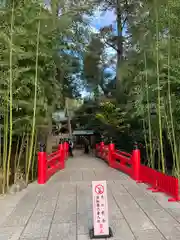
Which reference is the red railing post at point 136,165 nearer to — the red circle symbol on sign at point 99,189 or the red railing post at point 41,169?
the red railing post at point 41,169

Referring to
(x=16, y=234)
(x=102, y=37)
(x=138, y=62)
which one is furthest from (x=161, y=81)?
(x=102, y=37)

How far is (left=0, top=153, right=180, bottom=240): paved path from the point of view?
3158 mm

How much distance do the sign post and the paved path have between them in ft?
0.45

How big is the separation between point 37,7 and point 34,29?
0.49m

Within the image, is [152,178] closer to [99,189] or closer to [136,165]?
[136,165]

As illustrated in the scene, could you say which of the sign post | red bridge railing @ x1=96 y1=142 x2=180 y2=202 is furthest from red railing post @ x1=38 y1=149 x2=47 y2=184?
the sign post

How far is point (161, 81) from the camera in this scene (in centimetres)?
536

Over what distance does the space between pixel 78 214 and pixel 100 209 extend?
1079mm

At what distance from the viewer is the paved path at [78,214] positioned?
316 cm

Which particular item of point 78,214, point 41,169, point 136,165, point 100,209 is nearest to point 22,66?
point 41,169

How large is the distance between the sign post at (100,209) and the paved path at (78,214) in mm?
137

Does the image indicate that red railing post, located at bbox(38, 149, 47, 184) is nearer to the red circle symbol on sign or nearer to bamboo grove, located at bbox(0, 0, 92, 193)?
bamboo grove, located at bbox(0, 0, 92, 193)

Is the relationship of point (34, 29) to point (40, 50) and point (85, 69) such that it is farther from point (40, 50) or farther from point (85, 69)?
point (85, 69)

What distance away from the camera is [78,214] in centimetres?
393
